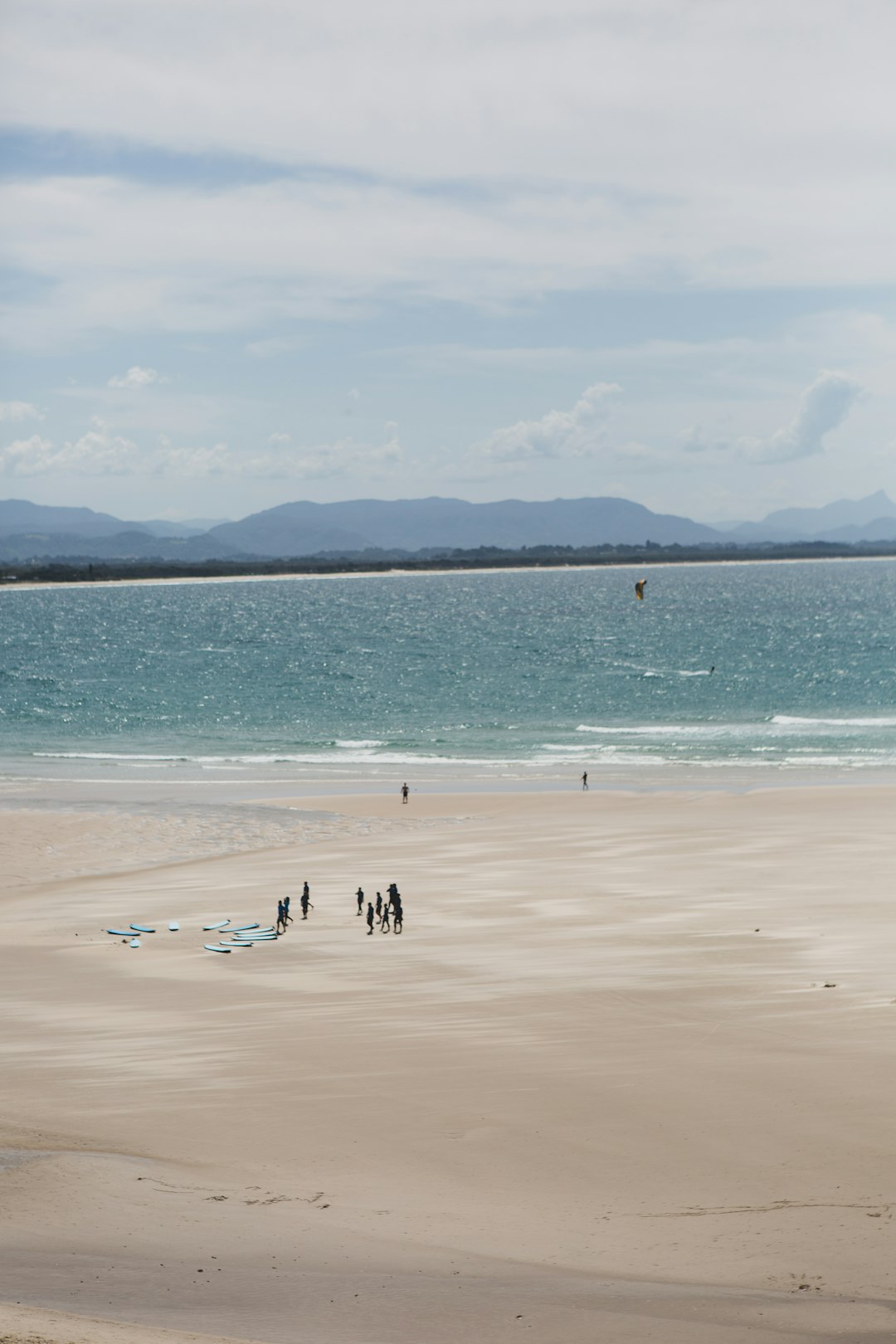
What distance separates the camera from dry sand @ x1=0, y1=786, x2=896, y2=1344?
1052 centimetres

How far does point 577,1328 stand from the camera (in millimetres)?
9883

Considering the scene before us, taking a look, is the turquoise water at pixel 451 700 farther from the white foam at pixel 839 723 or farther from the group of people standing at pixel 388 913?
the group of people standing at pixel 388 913

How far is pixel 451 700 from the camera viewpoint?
8100 cm

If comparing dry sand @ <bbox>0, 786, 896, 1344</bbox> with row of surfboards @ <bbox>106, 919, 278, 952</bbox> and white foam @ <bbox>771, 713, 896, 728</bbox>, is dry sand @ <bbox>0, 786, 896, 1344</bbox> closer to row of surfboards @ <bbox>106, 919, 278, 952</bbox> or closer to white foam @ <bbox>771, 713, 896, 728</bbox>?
row of surfboards @ <bbox>106, 919, 278, 952</bbox>

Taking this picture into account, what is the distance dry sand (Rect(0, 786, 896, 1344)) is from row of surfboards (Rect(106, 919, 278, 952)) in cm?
43

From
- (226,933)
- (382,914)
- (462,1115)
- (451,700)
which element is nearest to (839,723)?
(451,700)

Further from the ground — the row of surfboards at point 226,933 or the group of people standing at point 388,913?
the group of people standing at point 388,913

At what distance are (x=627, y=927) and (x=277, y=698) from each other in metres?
58.9

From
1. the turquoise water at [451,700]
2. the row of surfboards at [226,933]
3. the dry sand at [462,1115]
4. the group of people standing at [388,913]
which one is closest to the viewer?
the dry sand at [462,1115]

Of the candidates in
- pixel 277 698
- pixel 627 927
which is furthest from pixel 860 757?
pixel 277 698

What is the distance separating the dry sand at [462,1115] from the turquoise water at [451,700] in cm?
2763

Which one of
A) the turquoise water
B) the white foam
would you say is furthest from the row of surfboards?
the white foam

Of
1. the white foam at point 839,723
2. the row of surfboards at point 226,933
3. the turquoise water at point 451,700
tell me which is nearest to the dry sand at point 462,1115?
the row of surfboards at point 226,933

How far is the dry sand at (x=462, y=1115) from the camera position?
10.5 metres
